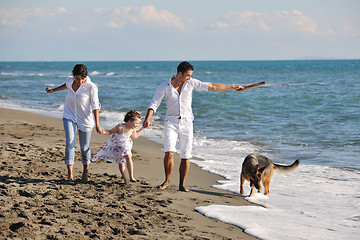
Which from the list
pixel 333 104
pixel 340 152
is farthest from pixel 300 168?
pixel 333 104

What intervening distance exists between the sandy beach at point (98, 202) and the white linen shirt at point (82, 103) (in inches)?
37.1

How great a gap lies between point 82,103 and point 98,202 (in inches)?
60.0

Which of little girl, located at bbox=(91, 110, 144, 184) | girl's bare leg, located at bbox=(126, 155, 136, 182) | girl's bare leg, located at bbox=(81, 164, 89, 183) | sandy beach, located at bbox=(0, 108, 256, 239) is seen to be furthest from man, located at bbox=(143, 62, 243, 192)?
girl's bare leg, located at bbox=(81, 164, 89, 183)

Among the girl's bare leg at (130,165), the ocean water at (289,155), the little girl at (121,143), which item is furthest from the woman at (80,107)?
the ocean water at (289,155)

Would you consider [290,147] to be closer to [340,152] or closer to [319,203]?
[340,152]

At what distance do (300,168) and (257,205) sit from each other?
9.32ft

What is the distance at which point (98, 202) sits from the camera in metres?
4.88

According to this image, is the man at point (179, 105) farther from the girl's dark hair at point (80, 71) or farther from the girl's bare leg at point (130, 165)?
the girl's dark hair at point (80, 71)

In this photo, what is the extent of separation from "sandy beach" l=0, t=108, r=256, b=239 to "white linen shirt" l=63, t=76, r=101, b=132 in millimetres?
942

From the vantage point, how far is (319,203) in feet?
19.3

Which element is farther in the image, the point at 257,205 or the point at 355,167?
the point at 355,167

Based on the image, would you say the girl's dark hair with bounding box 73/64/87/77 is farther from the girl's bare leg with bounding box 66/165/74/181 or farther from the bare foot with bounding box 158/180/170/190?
the bare foot with bounding box 158/180/170/190

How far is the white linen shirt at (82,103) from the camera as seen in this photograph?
5.57 m

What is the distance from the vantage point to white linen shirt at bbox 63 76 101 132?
5570 mm
